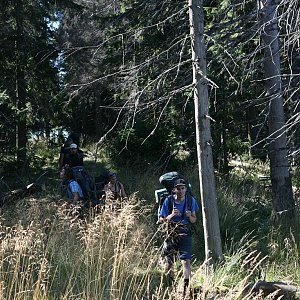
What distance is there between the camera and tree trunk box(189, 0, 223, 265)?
593cm

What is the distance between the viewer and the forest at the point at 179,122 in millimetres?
6023

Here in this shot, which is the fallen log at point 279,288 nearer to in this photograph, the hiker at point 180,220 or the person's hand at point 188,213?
the hiker at point 180,220

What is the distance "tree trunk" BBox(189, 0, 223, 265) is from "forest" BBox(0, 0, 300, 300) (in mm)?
16

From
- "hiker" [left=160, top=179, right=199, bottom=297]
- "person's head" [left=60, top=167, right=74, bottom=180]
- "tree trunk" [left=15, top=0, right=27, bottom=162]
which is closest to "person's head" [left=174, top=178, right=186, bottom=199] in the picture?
"hiker" [left=160, top=179, right=199, bottom=297]

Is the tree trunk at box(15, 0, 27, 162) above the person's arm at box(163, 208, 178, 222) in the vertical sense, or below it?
above

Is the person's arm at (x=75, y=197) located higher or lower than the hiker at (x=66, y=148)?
lower

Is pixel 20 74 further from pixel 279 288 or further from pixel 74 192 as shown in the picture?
pixel 279 288

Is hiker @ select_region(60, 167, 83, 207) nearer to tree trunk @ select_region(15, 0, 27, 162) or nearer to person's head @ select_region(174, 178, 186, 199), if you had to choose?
person's head @ select_region(174, 178, 186, 199)

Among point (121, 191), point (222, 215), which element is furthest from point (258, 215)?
point (121, 191)

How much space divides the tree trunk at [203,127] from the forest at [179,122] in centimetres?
2

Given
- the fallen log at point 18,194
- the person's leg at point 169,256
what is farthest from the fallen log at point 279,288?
the fallen log at point 18,194

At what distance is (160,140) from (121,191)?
5152 millimetres

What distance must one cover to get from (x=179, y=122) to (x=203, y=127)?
6817 mm

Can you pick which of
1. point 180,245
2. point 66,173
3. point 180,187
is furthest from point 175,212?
point 66,173
